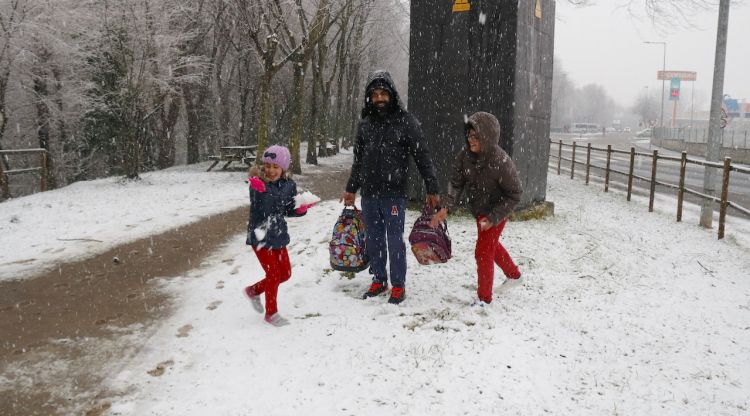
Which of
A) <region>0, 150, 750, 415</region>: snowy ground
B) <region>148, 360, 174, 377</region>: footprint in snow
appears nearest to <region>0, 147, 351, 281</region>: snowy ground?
<region>0, 150, 750, 415</region>: snowy ground

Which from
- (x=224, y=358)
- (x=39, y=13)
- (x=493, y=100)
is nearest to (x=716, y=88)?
(x=493, y=100)

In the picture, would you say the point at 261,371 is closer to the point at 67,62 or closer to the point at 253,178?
the point at 253,178

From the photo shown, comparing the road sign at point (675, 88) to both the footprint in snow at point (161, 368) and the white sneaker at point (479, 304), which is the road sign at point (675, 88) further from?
the footprint in snow at point (161, 368)

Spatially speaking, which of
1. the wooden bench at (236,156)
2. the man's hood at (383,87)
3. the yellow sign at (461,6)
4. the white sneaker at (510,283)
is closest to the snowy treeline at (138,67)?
the wooden bench at (236,156)

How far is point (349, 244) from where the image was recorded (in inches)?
185

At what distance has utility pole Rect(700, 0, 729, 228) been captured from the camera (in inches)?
357

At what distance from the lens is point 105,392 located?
3.40 m

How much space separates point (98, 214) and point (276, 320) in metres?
6.84

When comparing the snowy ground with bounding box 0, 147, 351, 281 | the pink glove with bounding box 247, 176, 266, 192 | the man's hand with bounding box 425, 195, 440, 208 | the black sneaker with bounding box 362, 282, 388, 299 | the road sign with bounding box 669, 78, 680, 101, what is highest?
the road sign with bounding box 669, 78, 680, 101

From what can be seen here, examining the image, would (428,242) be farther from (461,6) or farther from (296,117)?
(296,117)

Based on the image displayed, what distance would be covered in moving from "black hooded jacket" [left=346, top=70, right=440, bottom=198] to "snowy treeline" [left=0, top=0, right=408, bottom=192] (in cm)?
1072

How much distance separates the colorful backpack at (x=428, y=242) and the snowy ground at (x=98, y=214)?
4.50m

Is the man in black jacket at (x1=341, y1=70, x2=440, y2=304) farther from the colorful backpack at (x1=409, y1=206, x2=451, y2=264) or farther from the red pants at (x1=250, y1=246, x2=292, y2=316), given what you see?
the red pants at (x1=250, y1=246, x2=292, y2=316)

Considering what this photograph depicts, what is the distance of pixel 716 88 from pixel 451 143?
200 inches
